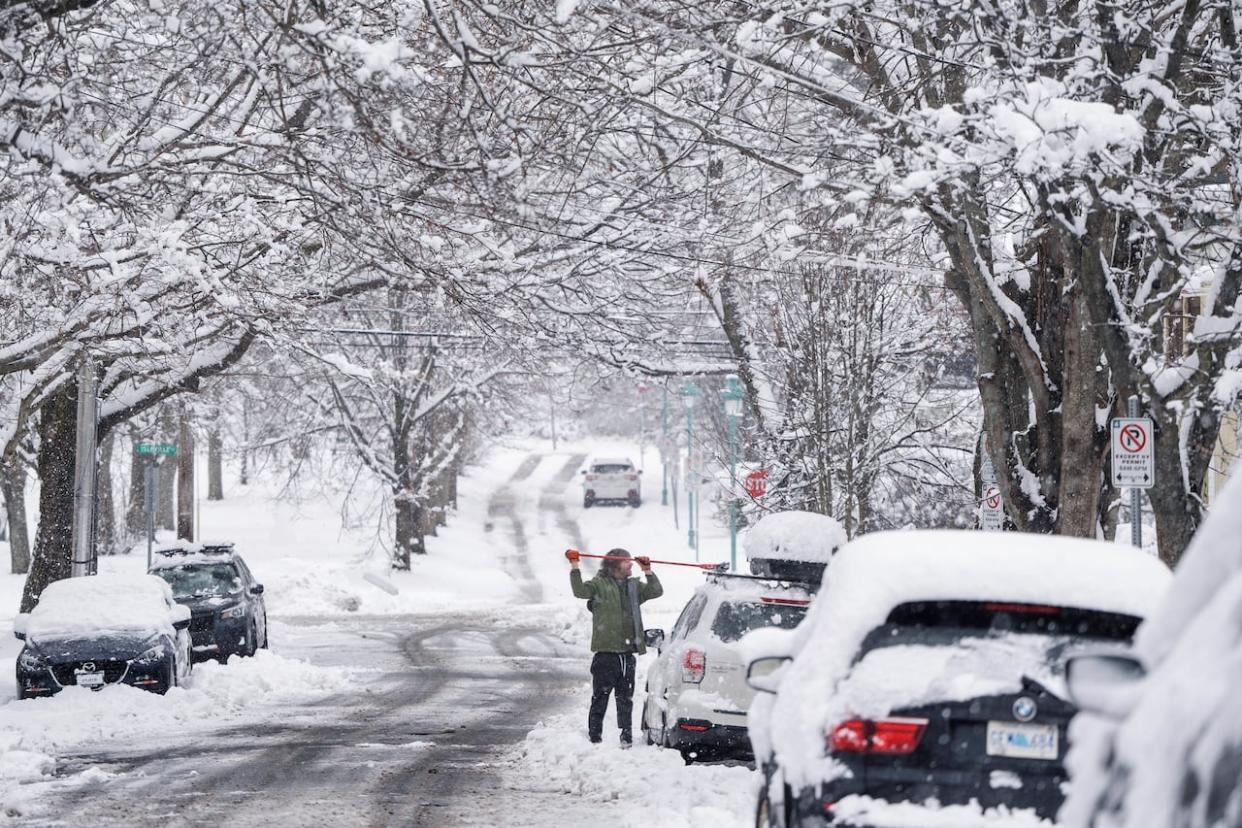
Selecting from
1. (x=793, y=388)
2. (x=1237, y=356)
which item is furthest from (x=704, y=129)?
(x=793, y=388)

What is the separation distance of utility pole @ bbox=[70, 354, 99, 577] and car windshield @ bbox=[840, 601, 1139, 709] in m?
17.8

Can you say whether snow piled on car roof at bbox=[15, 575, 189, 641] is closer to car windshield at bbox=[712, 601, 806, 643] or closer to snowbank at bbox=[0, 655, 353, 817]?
snowbank at bbox=[0, 655, 353, 817]

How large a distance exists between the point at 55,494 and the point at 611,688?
13.9 meters

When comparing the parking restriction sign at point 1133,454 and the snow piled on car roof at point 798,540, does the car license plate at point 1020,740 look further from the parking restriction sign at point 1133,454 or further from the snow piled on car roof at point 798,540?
the snow piled on car roof at point 798,540

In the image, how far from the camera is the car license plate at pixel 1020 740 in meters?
6.09

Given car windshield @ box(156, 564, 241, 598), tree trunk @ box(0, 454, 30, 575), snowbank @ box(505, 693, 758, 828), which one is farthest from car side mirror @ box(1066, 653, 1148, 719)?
tree trunk @ box(0, 454, 30, 575)

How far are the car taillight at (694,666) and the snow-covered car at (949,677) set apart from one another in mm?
6270

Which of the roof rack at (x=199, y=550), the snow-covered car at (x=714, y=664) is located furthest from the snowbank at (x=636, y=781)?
the roof rack at (x=199, y=550)

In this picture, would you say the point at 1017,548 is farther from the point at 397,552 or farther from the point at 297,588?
the point at 397,552

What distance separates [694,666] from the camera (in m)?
12.8

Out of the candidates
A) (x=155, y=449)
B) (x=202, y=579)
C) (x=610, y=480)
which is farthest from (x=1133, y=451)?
(x=610, y=480)

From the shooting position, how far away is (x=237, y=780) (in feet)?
39.2

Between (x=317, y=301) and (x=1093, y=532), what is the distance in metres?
9.53

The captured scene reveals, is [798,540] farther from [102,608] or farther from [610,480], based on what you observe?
[610,480]
